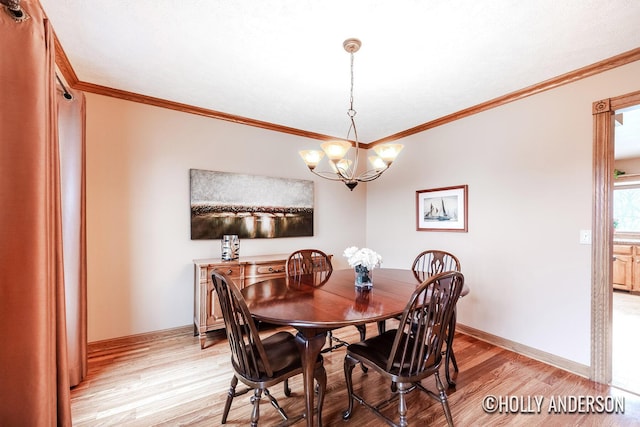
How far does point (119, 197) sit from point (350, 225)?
2972mm

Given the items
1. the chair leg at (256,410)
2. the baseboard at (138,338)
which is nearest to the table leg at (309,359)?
the chair leg at (256,410)

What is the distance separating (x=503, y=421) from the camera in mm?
1790

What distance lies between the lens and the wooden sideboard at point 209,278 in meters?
2.79

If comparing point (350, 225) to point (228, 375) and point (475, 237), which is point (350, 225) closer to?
point (475, 237)

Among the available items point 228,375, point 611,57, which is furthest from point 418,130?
point 228,375

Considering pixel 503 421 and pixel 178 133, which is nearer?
pixel 503 421

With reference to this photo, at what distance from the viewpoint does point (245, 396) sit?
2.04 meters

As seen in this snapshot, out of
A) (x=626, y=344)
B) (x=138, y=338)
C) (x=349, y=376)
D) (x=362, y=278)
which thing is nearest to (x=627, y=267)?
(x=626, y=344)

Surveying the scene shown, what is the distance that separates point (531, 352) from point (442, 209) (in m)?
1.64

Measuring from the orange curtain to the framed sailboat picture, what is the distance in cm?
343

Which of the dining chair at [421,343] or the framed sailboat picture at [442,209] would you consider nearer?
the dining chair at [421,343]

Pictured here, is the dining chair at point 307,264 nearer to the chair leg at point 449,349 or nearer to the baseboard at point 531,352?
the chair leg at point 449,349

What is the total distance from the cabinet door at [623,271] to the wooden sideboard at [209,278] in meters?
5.83

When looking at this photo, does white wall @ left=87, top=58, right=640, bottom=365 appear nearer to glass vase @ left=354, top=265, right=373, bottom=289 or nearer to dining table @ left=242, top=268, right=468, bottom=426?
dining table @ left=242, top=268, right=468, bottom=426
